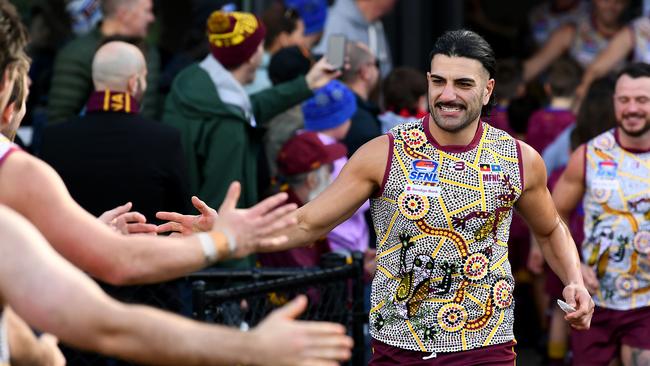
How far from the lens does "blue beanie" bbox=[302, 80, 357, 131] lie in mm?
7875

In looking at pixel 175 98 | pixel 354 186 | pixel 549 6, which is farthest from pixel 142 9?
pixel 549 6

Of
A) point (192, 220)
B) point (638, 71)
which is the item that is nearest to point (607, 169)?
point (638, 71)

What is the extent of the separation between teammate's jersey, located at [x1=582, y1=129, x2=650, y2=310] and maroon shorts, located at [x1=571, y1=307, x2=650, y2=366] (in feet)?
0.19

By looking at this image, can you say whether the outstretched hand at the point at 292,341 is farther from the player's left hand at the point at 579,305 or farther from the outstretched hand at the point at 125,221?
the player's left hand at the point at 579,305

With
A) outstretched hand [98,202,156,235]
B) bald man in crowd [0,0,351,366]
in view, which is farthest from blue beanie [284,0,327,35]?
bald man in crowd [0,0,351,366]

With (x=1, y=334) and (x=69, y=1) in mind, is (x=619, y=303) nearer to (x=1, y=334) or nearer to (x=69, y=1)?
(x=1, y=334)

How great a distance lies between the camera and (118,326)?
317cm

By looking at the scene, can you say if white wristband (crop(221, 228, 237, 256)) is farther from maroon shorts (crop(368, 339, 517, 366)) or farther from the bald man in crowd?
maroon shorts (crop(368, 339, 517, 366))

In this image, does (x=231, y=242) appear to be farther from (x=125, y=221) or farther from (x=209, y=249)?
(x=125, y=221)

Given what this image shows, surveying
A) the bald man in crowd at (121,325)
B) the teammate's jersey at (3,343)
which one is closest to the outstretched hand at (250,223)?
the bald man in crowd at (121,325)

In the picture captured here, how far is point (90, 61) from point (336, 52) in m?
1.44

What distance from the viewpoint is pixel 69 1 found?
9672mm

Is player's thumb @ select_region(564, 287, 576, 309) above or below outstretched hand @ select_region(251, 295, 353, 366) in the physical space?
below

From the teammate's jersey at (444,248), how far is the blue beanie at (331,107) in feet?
8.71
